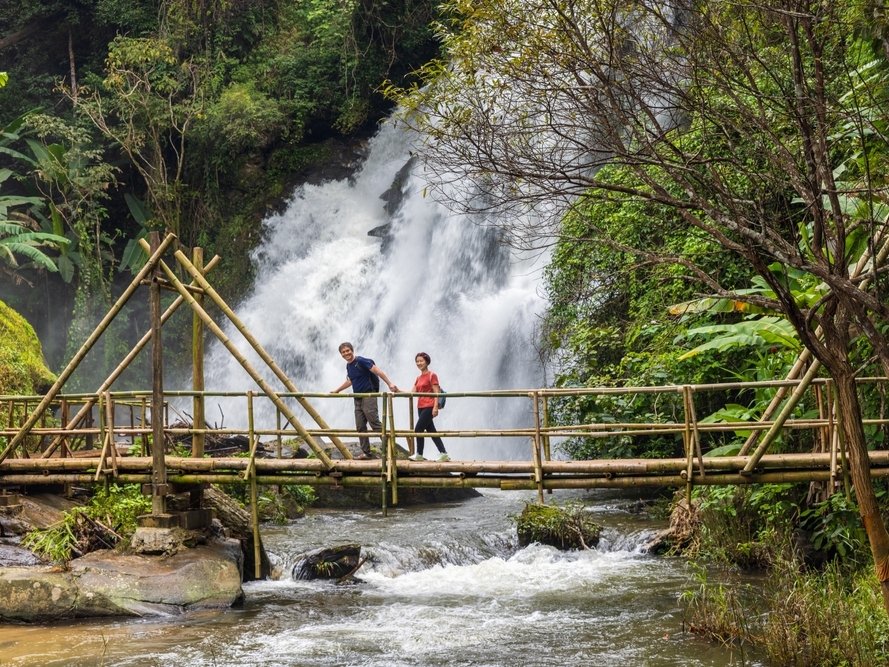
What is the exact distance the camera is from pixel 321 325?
22562mm

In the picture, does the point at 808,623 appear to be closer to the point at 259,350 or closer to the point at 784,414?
the point at 784,414

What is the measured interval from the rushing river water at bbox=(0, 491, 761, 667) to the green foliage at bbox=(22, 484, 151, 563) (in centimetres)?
136

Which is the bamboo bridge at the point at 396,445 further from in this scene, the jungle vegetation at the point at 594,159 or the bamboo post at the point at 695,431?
the jungle vegetation at the point at 594,159

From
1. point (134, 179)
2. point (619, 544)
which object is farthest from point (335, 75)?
point (619, 544)

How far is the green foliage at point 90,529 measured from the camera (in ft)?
34.2

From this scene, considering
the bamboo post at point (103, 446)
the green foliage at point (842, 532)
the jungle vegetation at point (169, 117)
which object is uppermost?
the jungle vegetation at point (169, 117)

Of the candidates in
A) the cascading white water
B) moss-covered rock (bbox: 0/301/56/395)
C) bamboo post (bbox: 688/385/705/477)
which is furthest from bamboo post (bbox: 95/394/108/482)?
the cascading white water

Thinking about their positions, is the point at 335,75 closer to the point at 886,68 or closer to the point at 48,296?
the point at 48,296

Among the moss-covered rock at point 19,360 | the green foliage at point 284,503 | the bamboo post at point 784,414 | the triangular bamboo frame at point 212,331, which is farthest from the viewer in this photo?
the moss-covered rock at point 19,360

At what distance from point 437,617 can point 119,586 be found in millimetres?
2976

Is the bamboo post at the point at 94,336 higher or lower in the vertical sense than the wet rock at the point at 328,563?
higher

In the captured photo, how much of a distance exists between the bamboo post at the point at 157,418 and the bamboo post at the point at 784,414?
5.64 m

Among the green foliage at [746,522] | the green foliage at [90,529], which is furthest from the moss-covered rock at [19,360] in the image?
the green foliage at [746,522]

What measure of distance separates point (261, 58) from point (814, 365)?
22.0 metres
